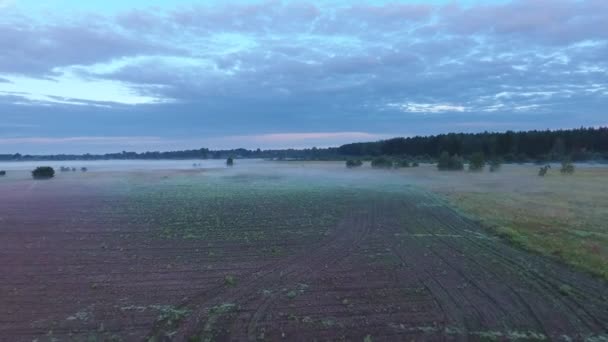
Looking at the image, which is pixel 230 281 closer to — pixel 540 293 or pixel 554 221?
pixel 540 293

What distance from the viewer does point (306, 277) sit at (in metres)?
11.2

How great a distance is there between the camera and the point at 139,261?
518 inches

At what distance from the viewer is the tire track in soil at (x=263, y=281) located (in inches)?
315

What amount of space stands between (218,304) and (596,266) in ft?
32.1

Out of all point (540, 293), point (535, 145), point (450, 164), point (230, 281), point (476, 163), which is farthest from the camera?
point (535, 145)

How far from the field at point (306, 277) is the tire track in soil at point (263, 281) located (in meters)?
0.05

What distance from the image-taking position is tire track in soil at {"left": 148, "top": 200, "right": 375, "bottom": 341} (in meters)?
8.01

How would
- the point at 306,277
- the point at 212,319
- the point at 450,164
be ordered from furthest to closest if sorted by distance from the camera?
the point at 450,164 < the point at 306,277 < the point at 212,319

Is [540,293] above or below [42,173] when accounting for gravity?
below

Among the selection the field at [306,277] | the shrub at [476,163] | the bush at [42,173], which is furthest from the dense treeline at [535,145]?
the field at [306,277]

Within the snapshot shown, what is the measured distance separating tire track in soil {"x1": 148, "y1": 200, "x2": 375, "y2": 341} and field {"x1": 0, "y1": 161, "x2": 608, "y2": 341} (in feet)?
0.17

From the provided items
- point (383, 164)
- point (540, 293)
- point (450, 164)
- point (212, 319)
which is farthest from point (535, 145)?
point (212, 319)

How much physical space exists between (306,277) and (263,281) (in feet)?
3.62

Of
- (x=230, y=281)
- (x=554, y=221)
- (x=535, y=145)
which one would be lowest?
(x=554, y=221)
